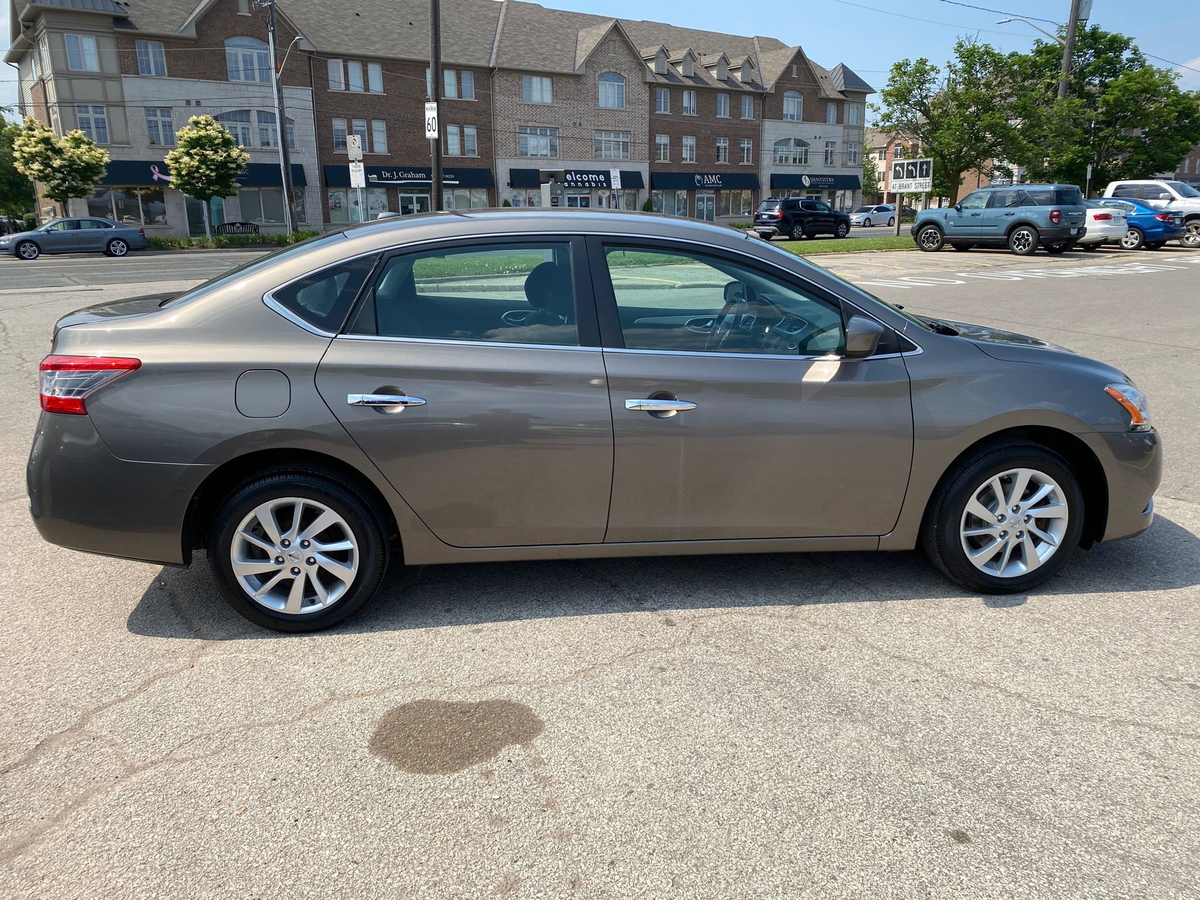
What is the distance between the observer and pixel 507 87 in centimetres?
5491

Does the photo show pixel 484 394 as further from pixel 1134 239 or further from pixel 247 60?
pixel 247 60

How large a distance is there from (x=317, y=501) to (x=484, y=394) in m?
0.79

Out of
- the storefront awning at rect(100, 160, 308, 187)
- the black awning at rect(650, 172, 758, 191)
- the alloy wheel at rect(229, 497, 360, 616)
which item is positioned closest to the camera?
the alloy wheel at rect(229, 497, 360, 616)

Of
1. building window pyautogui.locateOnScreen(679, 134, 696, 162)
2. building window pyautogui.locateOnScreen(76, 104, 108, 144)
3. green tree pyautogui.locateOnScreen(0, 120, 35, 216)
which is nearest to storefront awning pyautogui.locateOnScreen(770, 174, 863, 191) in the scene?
building window pyautogui.locateOnScreen(679, 134, 696, 162)

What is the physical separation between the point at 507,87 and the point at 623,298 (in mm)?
55708

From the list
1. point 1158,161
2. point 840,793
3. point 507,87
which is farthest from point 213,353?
point 507,87

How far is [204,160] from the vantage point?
41.2 meters

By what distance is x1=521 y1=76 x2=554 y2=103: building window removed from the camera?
55500 millimetres

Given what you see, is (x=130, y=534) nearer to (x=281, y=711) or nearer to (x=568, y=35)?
(x=281, y=711)

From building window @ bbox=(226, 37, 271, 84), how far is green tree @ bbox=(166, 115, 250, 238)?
7.07 m

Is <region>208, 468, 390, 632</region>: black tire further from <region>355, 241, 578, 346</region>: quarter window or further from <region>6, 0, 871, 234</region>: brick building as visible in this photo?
<region>6, 0, 871, 234</region>: brick building

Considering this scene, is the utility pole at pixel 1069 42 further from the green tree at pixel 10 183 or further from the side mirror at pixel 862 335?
the green tree at pixel 10 183

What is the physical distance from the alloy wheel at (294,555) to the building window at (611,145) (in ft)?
191

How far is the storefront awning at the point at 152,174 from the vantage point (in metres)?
45.4
